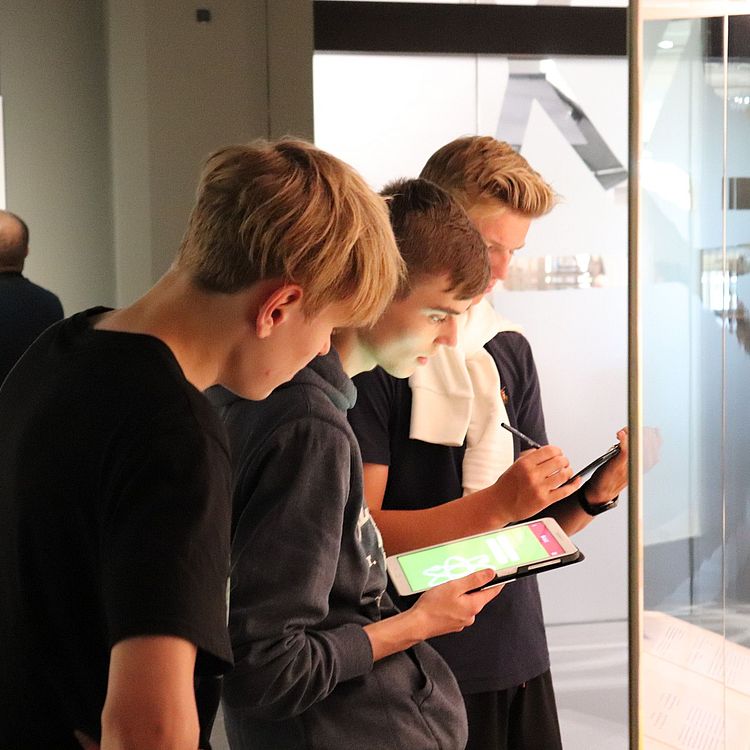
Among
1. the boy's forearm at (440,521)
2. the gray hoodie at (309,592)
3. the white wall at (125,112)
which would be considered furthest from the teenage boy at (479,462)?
the white wall at (125,112)

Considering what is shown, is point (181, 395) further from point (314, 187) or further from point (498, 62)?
point (498, 62)

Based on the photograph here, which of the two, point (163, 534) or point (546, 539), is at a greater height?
point (163, 534)

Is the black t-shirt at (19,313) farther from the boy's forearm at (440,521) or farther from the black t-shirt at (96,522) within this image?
the black t-shirt at (96,522)

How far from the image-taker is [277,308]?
0.90 m

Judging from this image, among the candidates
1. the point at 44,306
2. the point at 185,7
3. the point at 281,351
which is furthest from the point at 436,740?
the point at 185,7

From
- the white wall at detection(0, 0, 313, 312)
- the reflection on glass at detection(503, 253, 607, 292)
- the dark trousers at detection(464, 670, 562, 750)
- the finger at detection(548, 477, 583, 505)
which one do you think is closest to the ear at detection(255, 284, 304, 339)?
the finger at detection(548, 477, 583, 505)

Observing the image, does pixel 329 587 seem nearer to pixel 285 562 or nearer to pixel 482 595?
pixel 285 562

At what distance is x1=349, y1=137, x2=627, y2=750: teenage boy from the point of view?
1.47 m

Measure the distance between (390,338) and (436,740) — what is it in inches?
18.1

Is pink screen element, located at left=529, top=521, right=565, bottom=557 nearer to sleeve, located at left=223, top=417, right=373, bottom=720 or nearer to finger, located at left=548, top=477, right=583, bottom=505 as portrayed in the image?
finger, located at left=548, top=477, right=583, bottom=505

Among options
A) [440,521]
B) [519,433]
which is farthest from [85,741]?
[519,433]

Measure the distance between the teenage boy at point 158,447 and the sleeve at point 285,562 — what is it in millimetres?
135

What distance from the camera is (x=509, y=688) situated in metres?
1.54

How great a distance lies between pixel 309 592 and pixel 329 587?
3 cm
